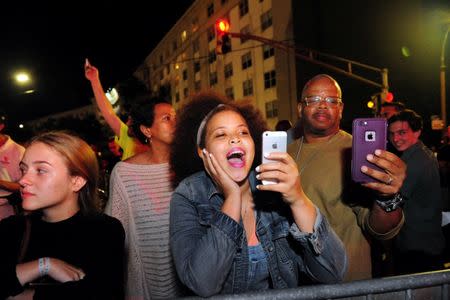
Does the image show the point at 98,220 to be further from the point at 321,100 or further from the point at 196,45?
the point at 196,45

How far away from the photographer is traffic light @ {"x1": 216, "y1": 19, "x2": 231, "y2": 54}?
46.2ft

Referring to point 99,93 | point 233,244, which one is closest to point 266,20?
point 99,93

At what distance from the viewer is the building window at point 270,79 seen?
1312 inches

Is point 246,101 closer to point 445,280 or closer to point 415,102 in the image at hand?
point 445,280

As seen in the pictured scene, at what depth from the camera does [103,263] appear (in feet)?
7.59

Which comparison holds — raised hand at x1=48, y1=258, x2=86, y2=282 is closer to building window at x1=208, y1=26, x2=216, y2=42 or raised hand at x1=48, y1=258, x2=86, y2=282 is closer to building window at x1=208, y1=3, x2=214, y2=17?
building window at x1=208, y1=26, x2=216, y2=42

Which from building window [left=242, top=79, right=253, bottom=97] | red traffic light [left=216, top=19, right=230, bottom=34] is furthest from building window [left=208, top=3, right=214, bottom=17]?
red traffic light [left=216, top=19, right=230, bottom=34]

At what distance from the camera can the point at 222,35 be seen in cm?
1448

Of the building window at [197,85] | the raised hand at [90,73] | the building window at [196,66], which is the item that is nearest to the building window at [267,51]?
the building window at [197,85]

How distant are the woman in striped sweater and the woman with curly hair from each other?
0.80m

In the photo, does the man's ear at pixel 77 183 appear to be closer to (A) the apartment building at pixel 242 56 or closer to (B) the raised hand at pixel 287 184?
(B) the raised hand at pixel 287 184

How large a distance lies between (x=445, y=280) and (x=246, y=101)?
1.59m

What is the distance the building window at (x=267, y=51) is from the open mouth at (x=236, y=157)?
31.8 metres

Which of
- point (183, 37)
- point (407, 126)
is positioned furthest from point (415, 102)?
point (183, 37)
